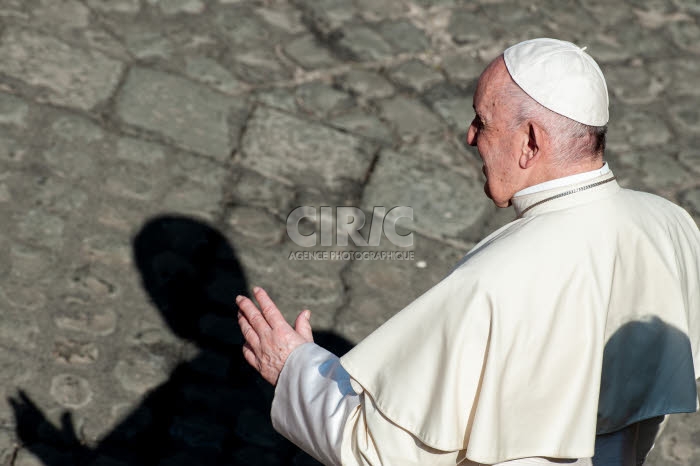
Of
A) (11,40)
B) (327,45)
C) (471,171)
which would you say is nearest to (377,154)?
(471,171)

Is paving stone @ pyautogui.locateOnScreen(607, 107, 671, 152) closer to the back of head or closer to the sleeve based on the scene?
the back of head

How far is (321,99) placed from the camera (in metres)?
5.47

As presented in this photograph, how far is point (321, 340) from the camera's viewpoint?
168 inches

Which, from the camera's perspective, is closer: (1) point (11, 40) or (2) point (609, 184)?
(2) point (609, 184)

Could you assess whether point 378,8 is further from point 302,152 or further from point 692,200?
point 692,200

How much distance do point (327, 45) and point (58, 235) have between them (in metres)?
2.13

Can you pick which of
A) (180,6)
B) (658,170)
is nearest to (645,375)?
(658,170)

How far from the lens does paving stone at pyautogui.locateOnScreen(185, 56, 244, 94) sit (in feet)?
17.6

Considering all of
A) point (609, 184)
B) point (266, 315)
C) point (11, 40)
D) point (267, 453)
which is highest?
point (609, 184)

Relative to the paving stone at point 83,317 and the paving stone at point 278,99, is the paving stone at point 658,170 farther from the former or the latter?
the paving stone at point 83,317

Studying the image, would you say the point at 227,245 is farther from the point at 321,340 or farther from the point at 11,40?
the point at 11,40

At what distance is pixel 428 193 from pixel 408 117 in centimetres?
62

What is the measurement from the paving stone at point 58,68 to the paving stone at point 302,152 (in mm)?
778

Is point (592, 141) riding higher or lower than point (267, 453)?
higher
